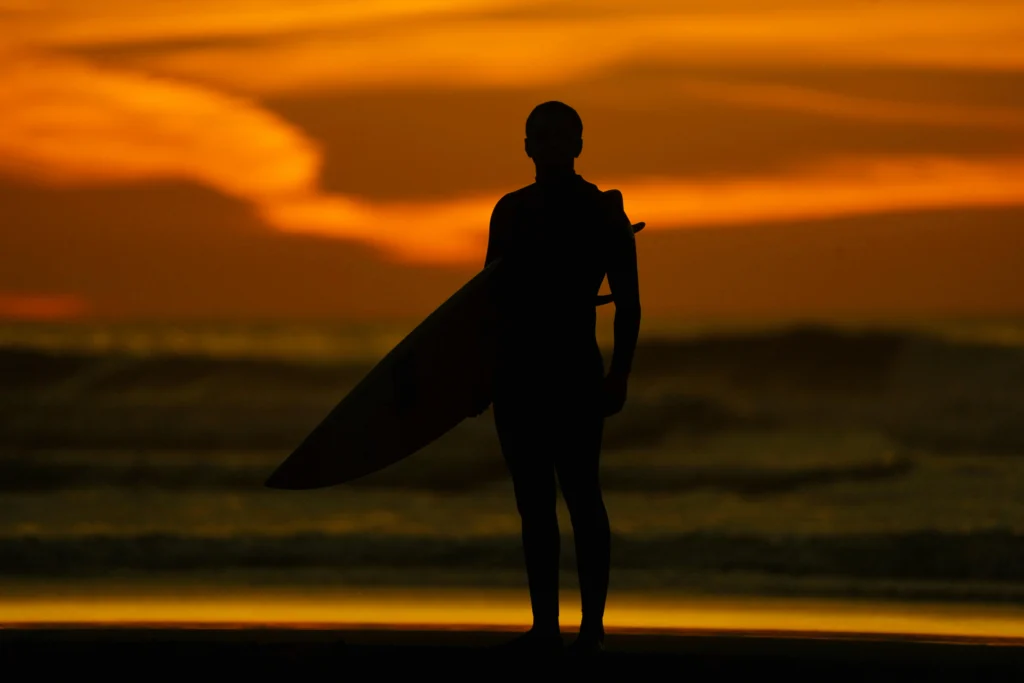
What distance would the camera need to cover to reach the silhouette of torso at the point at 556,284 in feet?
15.6

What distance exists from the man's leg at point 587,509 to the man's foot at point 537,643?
0.29ft

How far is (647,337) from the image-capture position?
48.2 meters

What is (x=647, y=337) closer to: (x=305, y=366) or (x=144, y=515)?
(x=305, y=366)

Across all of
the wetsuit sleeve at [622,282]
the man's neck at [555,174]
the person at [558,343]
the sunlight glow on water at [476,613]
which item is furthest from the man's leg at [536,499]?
the sunlight glow on water at [476,613]

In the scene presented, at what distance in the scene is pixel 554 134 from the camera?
15.6 ft

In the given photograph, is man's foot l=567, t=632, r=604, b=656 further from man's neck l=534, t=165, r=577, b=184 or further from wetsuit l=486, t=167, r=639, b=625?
man's neck l=534, t=165, r=577, b=184

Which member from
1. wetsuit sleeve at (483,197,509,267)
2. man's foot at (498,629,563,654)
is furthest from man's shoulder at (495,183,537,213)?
man's foot at (498,629,563,654)

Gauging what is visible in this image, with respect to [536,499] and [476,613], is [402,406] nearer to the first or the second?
[536,499]

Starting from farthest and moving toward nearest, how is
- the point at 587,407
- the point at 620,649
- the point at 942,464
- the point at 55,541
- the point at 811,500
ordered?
the point at 942,464
the point at 811,500
the point at 55,541
the point at 620,649
the point at 587,407

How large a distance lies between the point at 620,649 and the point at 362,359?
43.8 m

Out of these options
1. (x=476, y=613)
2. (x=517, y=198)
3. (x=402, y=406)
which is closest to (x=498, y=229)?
(x=517, y=198)

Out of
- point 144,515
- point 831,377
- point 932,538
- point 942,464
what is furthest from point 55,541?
point 831,377

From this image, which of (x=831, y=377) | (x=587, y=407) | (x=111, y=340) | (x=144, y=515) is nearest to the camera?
(x=587, y=407)

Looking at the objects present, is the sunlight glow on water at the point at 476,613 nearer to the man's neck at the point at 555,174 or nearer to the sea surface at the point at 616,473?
the sea surface at the point at 616,473
